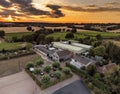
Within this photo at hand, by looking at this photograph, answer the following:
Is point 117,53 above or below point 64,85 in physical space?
above

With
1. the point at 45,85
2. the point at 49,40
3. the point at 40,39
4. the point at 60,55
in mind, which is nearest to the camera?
the point at 45,85

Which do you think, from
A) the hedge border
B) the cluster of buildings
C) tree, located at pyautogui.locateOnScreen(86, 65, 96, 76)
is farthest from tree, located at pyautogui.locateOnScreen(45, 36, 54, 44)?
tree, located at pyautogui.locateOnScreen(86, 65, 96, 76)

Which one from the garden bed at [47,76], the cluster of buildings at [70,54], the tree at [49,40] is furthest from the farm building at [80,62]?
the tree at [49,40]

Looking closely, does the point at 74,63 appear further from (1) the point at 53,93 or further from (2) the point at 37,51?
(2) the point at 37,51

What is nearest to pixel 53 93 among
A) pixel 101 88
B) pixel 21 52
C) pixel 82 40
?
pixel 101 88

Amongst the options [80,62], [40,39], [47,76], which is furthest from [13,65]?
[40,39]

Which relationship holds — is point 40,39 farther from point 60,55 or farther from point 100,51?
point 100,51
